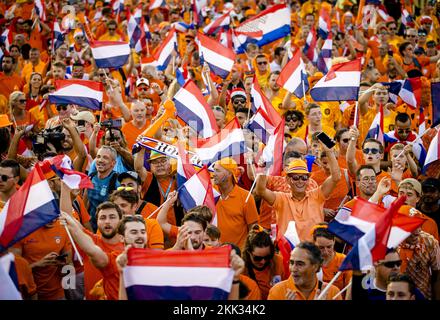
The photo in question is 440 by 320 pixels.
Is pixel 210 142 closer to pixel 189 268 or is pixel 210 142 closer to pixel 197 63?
pixel 189 268

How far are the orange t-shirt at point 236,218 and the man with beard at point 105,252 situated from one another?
→ 1.63 m

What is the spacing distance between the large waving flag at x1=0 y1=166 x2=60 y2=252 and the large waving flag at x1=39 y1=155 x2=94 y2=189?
0.91 m

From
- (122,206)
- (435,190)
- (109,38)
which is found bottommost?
(109,38)

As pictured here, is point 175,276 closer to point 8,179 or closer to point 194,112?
point 8,179

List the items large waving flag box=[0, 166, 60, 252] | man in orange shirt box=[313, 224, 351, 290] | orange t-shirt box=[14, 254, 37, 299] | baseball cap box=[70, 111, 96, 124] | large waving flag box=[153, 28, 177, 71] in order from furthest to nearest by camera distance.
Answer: large waving flag box=[153, 28, 177, 71]
baseball cap box=[70, 111, 96, 124]
man in orange shirt box=[313, 224, 351, 290]
orange t-shirt box=[14, 254, 37, 299]
large waving flag box=[0, 166, 60, 252]

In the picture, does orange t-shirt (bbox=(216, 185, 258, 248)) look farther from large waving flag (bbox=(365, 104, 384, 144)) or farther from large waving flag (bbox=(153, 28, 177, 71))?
large waving flag (bbox=(153, 28, 177, 71))

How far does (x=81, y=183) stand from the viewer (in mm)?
7875

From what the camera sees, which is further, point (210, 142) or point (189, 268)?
point (210, 142)

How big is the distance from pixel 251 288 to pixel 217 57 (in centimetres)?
618

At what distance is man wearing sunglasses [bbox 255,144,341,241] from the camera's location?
839 cm

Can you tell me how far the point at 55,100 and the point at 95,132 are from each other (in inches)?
41.2

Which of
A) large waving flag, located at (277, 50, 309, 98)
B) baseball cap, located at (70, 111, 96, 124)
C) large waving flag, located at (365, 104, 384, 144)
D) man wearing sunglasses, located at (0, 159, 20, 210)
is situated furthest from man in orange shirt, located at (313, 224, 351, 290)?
large waving flag, located at (277, 50, 309, 98)
